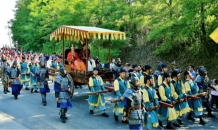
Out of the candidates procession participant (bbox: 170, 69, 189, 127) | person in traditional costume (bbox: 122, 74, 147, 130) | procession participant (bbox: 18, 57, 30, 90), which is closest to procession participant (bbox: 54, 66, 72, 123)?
person in traditional costume (bbox: 122, 74, 147, 130)

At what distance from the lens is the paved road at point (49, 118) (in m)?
7.67

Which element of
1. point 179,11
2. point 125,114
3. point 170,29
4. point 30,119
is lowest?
point 30,119

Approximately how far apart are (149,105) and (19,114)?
5.21 metres

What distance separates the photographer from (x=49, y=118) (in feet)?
27.9

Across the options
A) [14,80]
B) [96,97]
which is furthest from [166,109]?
[14,80]

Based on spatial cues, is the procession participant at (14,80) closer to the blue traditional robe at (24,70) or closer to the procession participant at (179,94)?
the blue traditional robe at (24,70)

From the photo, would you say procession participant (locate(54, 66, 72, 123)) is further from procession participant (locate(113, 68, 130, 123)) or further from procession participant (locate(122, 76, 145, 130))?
procession participant (locate(122, 76, 145, 130))

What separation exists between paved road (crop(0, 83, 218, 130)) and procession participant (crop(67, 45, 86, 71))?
1669mm

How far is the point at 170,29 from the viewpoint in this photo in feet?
41.8

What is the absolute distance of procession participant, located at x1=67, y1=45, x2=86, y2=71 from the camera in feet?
36.2

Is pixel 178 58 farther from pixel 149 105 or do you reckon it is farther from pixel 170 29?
pixel 149 105

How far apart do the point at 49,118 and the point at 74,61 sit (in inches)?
140

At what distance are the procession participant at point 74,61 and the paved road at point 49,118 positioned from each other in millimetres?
1669

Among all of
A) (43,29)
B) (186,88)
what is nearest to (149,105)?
A: (186,88)
